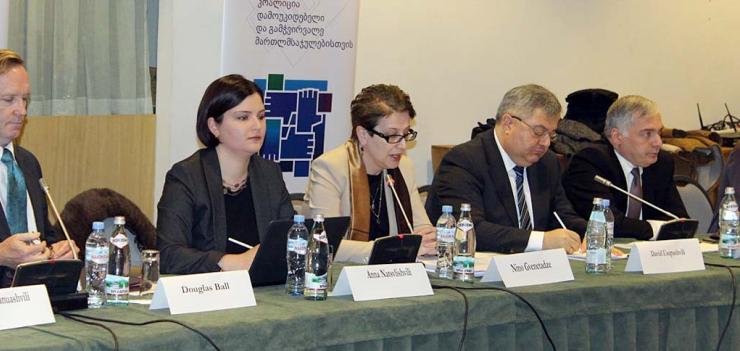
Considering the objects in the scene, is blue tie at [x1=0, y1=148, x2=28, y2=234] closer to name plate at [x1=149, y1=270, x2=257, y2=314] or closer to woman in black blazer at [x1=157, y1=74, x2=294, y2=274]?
woman in black blazer at [x1=157, y1=74, x2=294, y2=274]

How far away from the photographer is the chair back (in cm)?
498

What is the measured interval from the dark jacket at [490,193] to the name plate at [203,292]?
1.36 meters

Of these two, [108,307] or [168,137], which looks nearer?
[108,307]

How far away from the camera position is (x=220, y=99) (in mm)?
3527

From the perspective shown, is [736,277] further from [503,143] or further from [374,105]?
[374,105]

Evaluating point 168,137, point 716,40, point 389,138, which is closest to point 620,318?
point 389,138

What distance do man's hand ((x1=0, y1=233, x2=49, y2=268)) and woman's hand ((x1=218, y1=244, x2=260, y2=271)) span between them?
50cm

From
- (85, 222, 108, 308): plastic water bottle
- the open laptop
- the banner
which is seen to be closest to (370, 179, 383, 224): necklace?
the open laptop

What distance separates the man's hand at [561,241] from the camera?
380 cm

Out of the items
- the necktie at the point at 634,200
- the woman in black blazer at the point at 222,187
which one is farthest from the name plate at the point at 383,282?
the necktie at the point at 634,200

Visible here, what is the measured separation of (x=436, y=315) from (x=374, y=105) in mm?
1142

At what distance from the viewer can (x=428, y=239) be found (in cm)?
360

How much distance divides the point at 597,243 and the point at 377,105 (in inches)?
34.8

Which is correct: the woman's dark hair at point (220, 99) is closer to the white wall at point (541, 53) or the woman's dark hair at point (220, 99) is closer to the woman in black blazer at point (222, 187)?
the woman in black blazer at point (222, 187)
